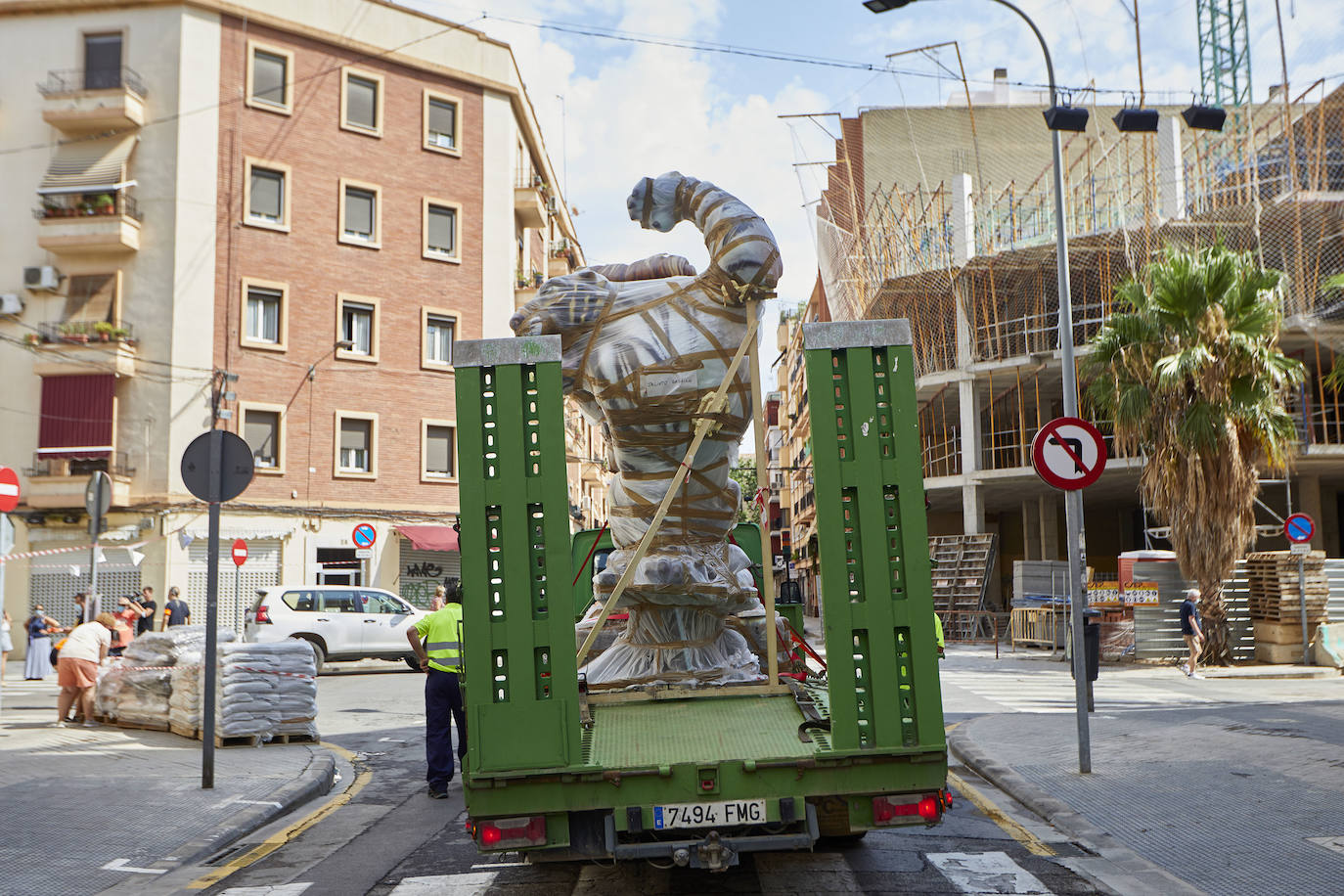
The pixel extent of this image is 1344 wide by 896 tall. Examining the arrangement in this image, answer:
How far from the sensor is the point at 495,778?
14.8 feet

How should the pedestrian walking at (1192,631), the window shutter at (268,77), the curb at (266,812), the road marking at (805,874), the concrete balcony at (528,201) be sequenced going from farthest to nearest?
the concrete balcony at (528,201), the window shutter at (268,77), the pedestrian walking at (1192,631), the curb at (266,812), the road marking at (805,874)

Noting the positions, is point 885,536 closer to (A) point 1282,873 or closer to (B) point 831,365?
(B) point 831,365

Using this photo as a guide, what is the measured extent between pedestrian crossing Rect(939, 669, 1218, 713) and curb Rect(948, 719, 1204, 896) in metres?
4.11

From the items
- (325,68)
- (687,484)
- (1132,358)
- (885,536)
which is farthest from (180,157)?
(885,536)

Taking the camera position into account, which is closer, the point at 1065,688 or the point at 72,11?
the point at 1065,688

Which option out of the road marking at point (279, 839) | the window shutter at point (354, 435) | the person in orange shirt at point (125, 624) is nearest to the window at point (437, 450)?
the window shutter at point (354, 435)

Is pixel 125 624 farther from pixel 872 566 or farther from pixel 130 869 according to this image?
pixel 872 566

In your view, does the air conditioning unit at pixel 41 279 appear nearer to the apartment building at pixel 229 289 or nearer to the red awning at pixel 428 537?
the apartment building at pixel 229 289

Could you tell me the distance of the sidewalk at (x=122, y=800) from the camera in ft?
21.2

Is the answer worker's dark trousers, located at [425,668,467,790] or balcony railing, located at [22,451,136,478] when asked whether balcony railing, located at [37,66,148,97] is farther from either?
worker's dark trousers, located at [425,668,467,790]

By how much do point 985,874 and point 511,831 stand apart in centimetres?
261

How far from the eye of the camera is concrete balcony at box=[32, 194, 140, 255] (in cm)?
2803

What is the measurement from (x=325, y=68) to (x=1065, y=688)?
24.2 m

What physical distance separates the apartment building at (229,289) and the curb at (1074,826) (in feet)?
66.2
